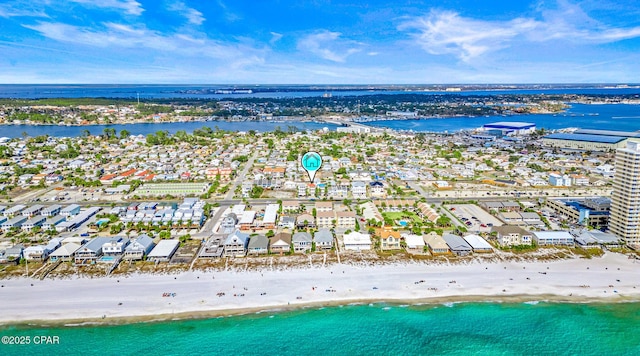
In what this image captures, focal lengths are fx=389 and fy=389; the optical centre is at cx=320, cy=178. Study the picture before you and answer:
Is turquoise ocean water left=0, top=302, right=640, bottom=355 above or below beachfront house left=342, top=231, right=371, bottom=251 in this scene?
below

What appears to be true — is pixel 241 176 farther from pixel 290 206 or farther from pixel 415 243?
pixel 415 243

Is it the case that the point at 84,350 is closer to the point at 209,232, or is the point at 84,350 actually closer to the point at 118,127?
the point at 209,232

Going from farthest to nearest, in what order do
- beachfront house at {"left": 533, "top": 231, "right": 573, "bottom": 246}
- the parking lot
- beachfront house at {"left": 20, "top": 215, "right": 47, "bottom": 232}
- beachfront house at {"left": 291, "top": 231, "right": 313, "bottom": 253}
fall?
the parking lot → beachfront house at {"left": 20, "top": 215, "right": 47, "bottom": 232} → beachfront house at {"left": 533, "top": 231, "right": 573, "bottom": 246} → beachfront house at {"left": 291, "top": 231, "right": 313, "bottom": 253}

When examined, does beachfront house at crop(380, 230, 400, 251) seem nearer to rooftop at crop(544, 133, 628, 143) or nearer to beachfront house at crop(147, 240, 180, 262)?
beachfront house at crop(147, 240, 180, 262)

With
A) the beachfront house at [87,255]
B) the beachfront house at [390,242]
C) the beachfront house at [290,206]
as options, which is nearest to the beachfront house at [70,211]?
the beachfront house at [87,255]

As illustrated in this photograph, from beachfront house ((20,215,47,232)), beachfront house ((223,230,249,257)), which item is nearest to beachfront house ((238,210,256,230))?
beachfront house ((223,230,249,257))
